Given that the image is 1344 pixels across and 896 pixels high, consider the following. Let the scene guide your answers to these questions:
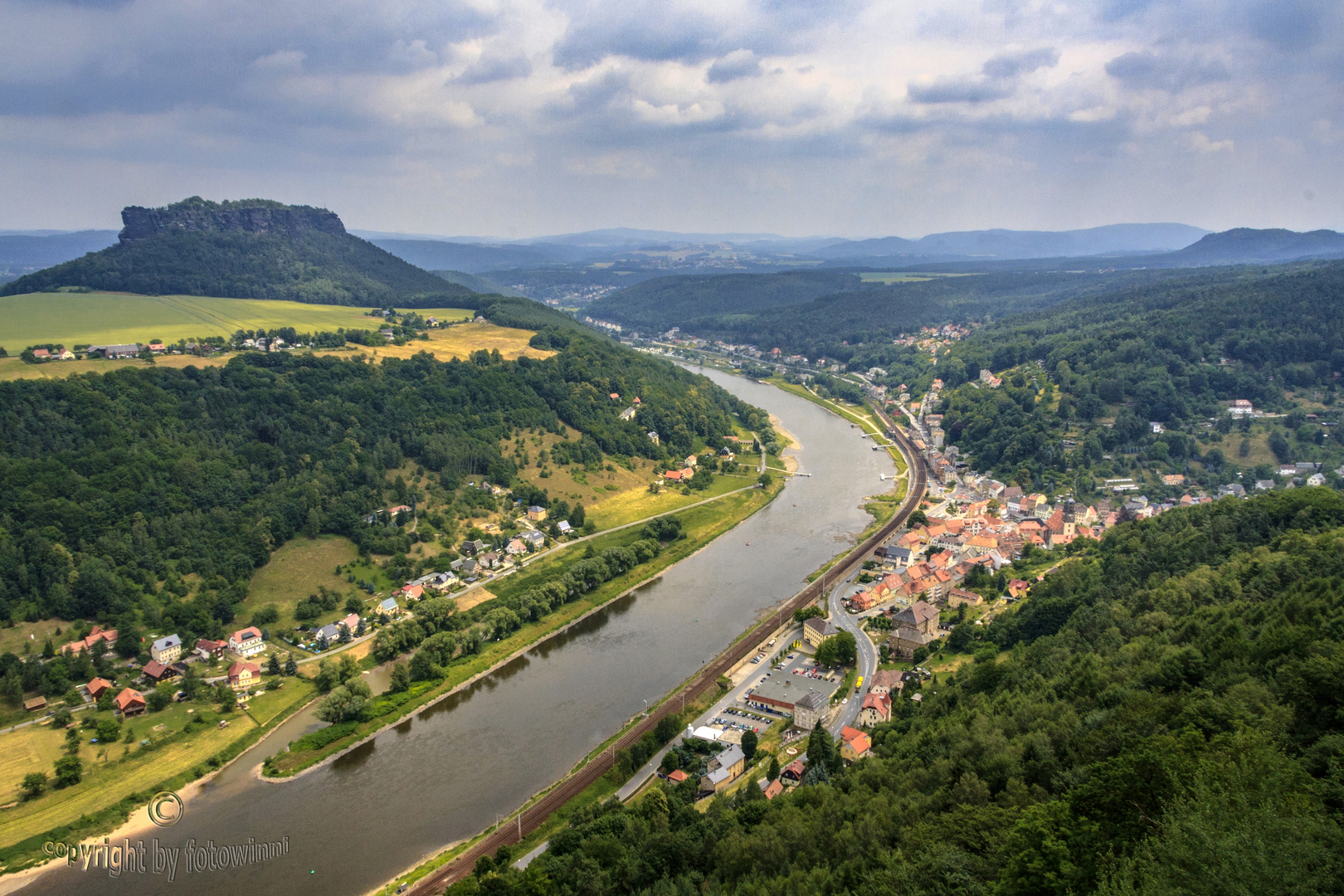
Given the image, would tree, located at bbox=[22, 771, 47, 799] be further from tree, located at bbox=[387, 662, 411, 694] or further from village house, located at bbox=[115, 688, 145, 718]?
tree, located at bbox=[387, 662, 411, 694]

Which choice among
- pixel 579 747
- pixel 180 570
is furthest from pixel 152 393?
pixel 579 747

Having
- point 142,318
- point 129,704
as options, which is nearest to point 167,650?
point 129,704

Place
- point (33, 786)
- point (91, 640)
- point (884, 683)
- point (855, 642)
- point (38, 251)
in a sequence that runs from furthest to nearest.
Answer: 1. point (38, 251)
2. point (855, 642)
3. point (91, 640)
4. point (884, 683)
5. point (33, 786)

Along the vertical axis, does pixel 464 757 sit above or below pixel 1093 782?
below

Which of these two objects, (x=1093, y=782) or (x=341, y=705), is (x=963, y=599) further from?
(x=341, y=705)

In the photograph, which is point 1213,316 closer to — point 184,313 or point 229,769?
point 229,769
